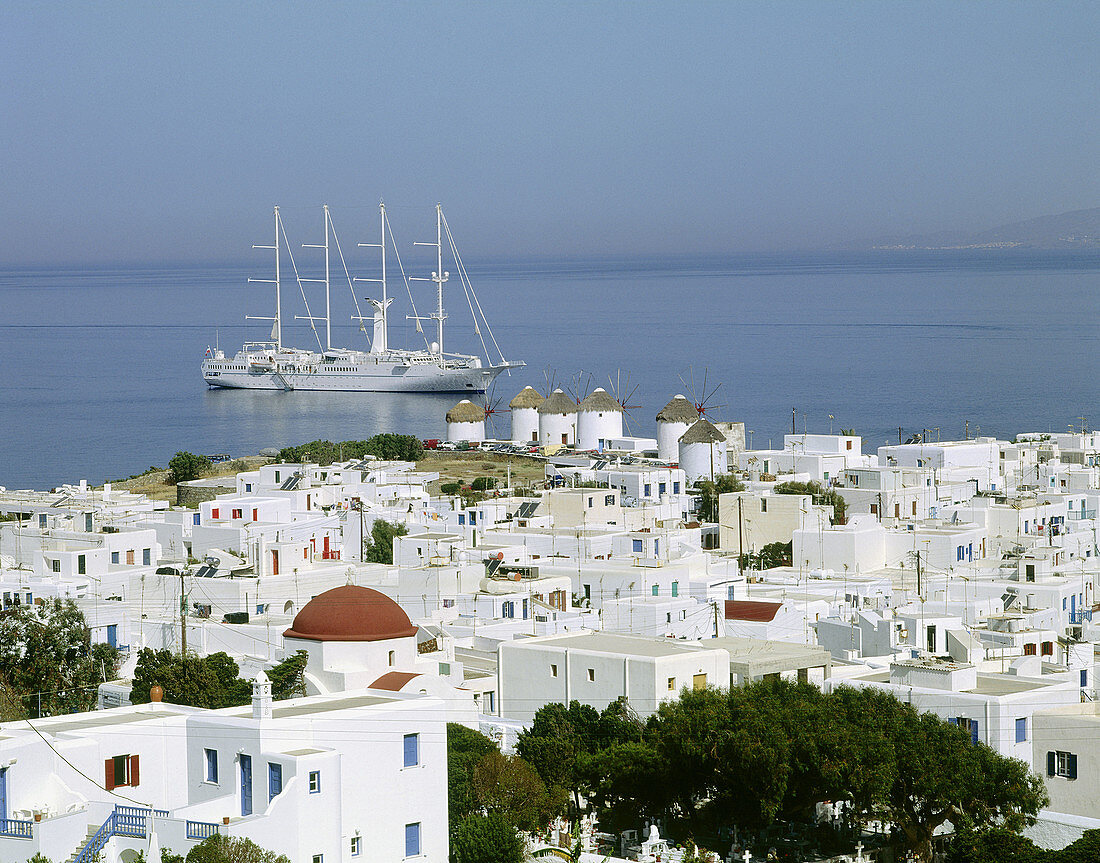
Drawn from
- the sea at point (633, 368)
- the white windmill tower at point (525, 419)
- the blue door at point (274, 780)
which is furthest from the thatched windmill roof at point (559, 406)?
the blue door at point (274, 780)

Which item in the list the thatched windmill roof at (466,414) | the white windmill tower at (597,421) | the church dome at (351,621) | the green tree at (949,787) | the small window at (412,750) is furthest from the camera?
the thatched windmill roof at (466,414)

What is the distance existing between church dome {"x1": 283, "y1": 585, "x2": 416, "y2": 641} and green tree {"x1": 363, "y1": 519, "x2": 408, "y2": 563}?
9.70 metres

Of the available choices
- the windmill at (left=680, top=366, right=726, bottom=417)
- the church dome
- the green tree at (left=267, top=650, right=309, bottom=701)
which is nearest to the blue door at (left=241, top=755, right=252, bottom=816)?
the green tree at (left=267, top=650, right=309, bottom=701)

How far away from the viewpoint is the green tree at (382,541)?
22.4 metres

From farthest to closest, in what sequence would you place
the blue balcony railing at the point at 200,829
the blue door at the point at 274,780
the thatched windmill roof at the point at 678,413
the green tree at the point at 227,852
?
the thatched windmill roof at the point at 678,413 → the blue door at the point at 274,780 → the blue balcony railing at the point at 200,829 → the green tree at the point at 227,852

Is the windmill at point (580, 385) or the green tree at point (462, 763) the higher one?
the windmill at point (580, 385)

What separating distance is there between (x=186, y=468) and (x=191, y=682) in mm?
23907

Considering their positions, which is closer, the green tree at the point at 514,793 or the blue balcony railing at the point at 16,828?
the blue balcony railing at the point at 16,828

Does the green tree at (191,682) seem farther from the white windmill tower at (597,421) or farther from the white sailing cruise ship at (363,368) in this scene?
the white sailing cruise ship at (363,368)

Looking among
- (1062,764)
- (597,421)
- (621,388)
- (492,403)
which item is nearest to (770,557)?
(1062,764)

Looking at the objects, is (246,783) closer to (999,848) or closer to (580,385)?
(999,848)

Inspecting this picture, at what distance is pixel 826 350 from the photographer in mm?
87812

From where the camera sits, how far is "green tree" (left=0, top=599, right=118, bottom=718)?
13.3 metres

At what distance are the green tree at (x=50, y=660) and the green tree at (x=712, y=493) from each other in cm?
1463
